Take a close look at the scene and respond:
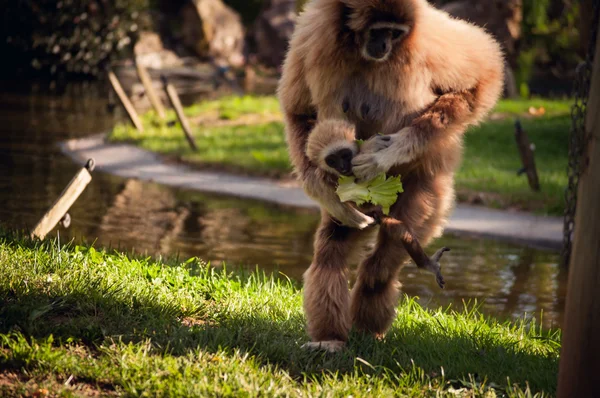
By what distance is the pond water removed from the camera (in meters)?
8.30

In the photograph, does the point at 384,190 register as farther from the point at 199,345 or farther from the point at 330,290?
the point at 199,345

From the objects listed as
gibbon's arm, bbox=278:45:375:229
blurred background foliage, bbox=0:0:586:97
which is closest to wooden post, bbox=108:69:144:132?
blurred background foliage, bbox=0:0:586:97

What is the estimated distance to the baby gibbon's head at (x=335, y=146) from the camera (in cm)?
494

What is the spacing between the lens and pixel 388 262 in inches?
203

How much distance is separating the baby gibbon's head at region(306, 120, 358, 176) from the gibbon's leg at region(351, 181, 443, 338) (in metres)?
0.47

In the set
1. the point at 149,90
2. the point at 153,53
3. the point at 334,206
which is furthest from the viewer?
the point at 153,53

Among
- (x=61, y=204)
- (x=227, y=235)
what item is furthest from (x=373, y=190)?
(x=227, y=235)

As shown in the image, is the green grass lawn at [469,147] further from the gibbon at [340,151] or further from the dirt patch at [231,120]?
the gibbon at [340,151]

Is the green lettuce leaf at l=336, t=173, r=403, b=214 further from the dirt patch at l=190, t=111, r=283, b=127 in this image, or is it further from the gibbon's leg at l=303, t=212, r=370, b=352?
the dirt patch at l=190, t=111, r=283, b=127

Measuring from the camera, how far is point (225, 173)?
14016mm

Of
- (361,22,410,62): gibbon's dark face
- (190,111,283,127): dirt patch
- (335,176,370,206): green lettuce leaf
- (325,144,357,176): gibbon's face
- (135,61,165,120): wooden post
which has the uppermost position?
(361,22,410,62): gibbon's dark face

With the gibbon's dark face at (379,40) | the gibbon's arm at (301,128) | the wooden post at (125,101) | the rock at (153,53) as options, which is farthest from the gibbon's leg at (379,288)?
the rock at (153,53)

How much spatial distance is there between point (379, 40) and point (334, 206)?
105 cm

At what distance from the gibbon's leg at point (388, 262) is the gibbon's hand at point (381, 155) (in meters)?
0.30
